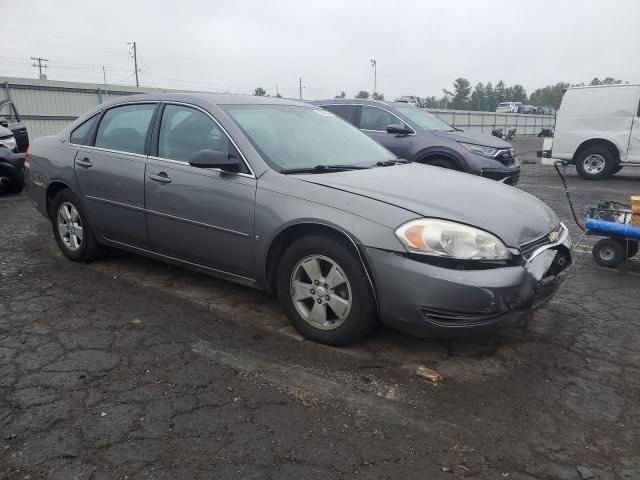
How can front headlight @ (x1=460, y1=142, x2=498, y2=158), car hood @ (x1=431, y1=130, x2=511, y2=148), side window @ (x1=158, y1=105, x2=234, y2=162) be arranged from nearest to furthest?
side window @ (x1=158, y1=105, x2=234, y2=162) → front headlight @ (x1=460, y1=142, x2=498, y2=158) → car hood @ (x1=431, y1=130, x2=511, y2=148)

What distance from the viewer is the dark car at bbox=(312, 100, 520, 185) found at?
8578mm

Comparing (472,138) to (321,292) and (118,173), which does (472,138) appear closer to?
(118,173)

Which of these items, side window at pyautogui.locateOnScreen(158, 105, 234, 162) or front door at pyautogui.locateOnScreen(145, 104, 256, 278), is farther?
side window at pyautogui.locateOnScreen(158, 105, 234, 162)

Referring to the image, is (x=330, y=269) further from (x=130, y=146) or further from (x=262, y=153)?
(x=130, y=146)

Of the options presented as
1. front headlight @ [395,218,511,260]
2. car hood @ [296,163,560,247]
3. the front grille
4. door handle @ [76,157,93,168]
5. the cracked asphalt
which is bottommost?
the cracked asphalt

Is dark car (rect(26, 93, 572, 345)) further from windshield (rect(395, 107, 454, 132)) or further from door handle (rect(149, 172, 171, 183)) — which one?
windshield (rect(395, 107, 454, 132))

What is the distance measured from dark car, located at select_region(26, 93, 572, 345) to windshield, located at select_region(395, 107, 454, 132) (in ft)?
15.9

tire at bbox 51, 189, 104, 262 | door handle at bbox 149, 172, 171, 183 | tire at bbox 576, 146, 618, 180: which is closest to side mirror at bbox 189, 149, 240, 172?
door handle at bbox 149, 172, 171, 183

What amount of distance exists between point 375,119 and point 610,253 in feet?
16.7

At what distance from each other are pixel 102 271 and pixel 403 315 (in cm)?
308

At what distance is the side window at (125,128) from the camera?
4367 mm

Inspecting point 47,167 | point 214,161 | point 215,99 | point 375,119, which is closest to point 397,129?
point 375,119

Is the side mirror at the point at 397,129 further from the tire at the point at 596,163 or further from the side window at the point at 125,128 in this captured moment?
the tire at the point at 596,163

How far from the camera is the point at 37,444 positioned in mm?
2402
